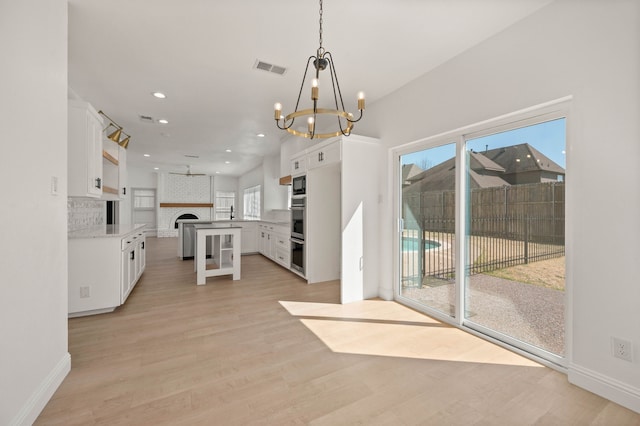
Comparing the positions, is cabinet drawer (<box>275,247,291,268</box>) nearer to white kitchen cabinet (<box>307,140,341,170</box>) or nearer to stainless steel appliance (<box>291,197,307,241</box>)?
stainless steel appliance (<box>291,197,307,241</box>)

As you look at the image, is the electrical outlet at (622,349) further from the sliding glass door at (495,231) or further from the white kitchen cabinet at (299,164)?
the white kitchen cabinet at (299,164)

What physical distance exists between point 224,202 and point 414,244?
34.0ft

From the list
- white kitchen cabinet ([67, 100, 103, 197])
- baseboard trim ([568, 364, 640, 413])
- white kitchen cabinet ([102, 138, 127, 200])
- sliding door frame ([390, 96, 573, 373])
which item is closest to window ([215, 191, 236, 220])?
white kitchen cabinet ([102, 138, 127, 200])

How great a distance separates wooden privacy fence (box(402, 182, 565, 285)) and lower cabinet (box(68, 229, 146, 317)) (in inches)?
132

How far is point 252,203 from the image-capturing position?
10.7 m

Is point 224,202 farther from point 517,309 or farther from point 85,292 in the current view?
point 517,309

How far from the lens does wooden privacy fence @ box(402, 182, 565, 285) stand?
2180 mm

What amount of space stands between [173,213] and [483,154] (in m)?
11.3

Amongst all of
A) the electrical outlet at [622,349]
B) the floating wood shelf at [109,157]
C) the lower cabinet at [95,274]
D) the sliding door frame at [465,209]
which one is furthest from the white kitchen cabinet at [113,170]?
the electrical outlet at [622,349]

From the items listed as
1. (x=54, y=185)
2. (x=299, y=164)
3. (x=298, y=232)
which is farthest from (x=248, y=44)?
(x=298, y=232)

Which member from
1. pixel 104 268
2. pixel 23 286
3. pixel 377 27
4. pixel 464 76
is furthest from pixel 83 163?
pixel 464 76

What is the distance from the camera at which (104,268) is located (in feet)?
9.84

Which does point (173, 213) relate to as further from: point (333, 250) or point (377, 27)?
point (377, 27)

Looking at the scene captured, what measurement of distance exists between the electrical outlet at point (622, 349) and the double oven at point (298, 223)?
349 centimetres
